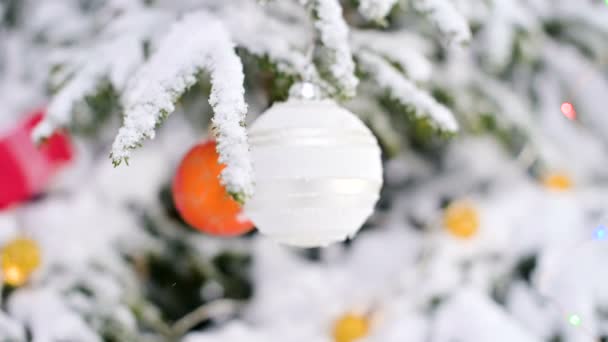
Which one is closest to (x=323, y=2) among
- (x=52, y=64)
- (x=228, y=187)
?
(x=228, y=187)

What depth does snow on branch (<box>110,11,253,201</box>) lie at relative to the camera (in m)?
0.78

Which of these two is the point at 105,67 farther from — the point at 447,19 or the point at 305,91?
the point at 447,19

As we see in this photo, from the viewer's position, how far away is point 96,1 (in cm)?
153

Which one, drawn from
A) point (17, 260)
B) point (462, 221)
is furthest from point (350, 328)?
point (17, 260)

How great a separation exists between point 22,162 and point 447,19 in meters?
0.77

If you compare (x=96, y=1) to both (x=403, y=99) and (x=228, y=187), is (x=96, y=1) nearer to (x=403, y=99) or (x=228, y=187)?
(x=403, y=99)

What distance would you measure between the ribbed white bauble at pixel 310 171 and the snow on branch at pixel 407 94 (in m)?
0.11

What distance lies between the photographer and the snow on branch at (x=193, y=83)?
78 cm

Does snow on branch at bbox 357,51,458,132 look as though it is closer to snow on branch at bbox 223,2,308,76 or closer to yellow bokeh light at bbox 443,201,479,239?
snow on branch at bbox 223,2,308,76

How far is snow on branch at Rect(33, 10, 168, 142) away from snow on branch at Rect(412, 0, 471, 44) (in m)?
0.43

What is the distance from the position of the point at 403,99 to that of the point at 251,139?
241 millimetres

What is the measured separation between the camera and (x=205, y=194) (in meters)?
1.09

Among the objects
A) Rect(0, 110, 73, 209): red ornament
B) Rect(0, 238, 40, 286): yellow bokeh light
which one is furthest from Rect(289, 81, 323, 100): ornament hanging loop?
Rect(0, 238, 40, 286): yellow bokeh light

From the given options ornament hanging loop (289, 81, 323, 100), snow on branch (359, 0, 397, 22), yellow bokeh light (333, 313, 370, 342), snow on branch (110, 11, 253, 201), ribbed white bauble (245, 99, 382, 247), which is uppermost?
snow on branch (359, 0, 397, 22)
